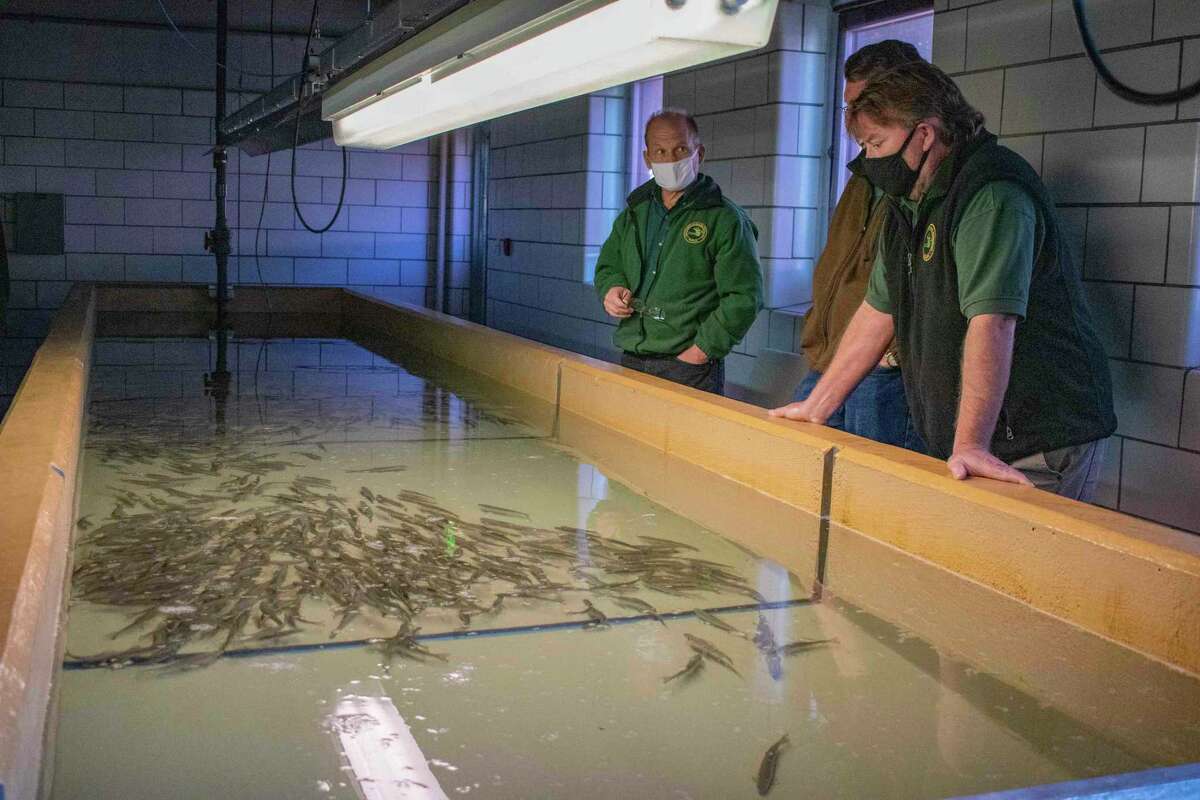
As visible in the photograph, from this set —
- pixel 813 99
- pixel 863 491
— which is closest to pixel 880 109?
pixel 863 491

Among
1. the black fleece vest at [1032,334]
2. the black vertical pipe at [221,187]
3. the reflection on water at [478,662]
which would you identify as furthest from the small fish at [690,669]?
the black vertical pipe at [221,187]

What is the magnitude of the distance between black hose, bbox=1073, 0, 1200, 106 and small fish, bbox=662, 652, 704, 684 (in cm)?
225

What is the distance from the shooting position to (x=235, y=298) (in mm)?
7473

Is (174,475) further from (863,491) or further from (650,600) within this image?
(863,491)

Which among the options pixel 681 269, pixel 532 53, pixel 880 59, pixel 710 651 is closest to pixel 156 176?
pixel 681 269

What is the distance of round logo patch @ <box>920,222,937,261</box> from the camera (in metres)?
2.27

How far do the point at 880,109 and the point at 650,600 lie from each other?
107 cm

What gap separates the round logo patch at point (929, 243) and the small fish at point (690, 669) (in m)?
1.06

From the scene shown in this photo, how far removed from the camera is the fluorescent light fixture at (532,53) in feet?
5.73

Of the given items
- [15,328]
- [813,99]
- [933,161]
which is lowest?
[15,328]

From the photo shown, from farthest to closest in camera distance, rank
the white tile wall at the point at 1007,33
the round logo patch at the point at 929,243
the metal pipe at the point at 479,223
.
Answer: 1. the metal pipe at the point at 479,223
2. the white tile wall at the point at 1007,33
3. the round logo patch at the point at 929,243

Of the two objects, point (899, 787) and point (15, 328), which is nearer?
point (899, 787)

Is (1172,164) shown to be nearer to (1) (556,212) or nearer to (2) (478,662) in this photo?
(2) (478,662)

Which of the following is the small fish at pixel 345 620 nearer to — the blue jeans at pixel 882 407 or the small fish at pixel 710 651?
the small fish at pixel 710 651
